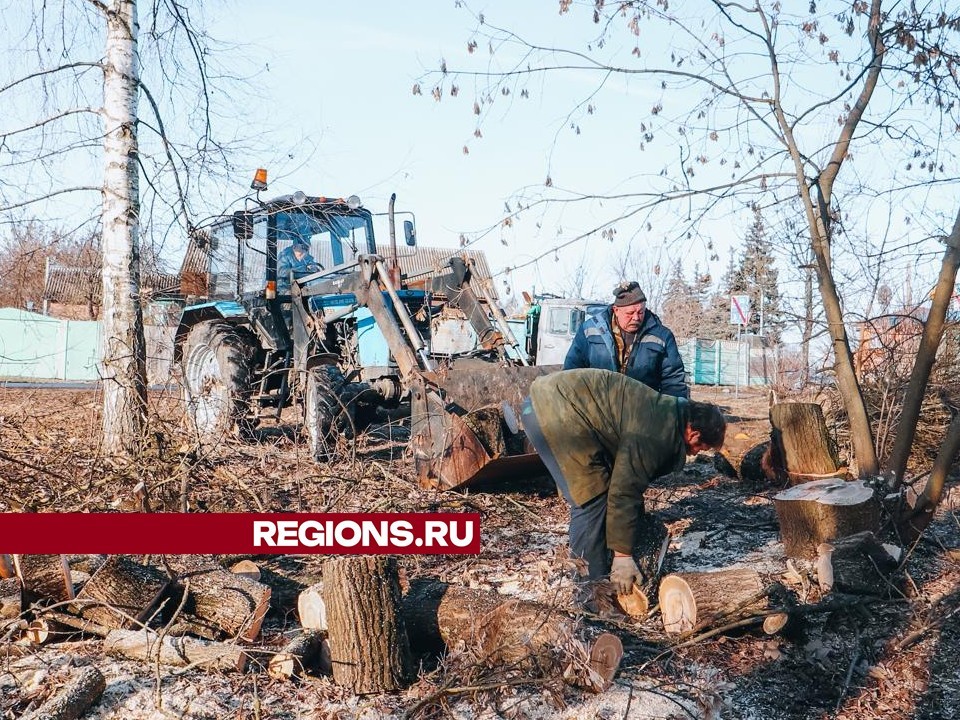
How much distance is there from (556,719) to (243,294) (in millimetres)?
7061

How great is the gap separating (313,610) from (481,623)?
2.68ft

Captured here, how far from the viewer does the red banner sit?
4.56 metres

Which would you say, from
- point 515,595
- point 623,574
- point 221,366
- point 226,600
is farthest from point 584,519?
point 221,366

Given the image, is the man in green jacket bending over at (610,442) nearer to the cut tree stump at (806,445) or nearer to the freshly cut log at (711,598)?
the freshly cut log at (711,598)

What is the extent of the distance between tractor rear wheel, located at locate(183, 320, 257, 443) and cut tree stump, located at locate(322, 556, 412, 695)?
388cm

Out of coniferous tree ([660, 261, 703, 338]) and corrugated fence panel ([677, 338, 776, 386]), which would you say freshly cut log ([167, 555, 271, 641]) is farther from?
corrugated fence panel ([677, 338, 776, 386])

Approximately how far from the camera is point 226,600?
164 inches

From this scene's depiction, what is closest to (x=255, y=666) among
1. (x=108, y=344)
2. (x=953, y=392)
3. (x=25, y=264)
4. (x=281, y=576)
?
(x=281, y=576)

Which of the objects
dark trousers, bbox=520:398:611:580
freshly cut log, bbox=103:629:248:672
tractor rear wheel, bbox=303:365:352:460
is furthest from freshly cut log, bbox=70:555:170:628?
tractor rear wheel, bbox=303:365:352:460

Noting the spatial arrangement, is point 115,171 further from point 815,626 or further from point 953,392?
point 953,392

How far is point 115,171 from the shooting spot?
6.81m

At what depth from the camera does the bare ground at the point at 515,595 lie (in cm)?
350

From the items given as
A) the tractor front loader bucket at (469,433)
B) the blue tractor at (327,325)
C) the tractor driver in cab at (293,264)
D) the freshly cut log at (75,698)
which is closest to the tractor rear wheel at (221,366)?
the blue tractor at (327,325)

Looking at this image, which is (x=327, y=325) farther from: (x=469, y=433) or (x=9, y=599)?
(x=9, y=599)
